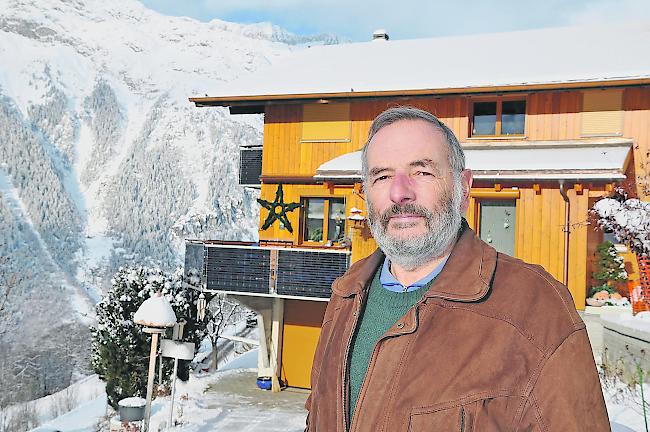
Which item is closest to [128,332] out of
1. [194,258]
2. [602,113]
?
[194,258]

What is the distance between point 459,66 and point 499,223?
5111mm

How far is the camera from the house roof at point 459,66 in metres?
15.1

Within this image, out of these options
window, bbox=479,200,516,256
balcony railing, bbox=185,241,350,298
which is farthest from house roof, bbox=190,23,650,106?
balcony railing, bbox=185,241,350,298

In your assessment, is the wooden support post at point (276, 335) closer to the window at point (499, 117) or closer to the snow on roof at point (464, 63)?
the snow on roof at point (464, 63)

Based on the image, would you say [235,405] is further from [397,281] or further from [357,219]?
[397,281]

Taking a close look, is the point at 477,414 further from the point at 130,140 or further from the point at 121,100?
the point at 121,100

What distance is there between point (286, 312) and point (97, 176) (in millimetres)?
114309

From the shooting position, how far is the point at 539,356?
1.92 meters

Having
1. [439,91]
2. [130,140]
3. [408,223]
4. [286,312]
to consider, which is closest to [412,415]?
[408,223]

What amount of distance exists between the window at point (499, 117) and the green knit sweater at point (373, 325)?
1410 cm

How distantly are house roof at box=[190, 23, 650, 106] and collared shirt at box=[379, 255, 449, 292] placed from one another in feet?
43.3

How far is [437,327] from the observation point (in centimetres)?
208

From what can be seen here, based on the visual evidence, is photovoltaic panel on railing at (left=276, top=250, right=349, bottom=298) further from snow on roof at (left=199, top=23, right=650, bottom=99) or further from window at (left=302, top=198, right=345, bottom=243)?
snow on roof at (left=199, top=23, right=650, bottom=99)

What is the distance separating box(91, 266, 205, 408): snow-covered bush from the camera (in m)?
21.0
